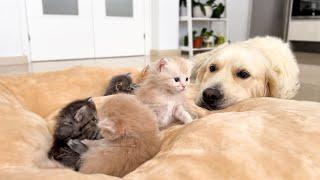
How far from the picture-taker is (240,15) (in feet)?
17.4

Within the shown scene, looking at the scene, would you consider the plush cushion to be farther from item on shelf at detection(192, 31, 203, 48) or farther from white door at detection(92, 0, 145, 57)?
item on shelf at detection(192, 31, 203, 48)

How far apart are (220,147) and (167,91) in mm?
477

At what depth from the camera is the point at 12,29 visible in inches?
123

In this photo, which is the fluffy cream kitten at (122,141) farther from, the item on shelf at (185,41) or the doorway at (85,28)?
the item on shelf at (185,41)

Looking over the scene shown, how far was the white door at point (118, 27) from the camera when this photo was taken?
380cm

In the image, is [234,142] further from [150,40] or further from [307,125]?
[150,40]

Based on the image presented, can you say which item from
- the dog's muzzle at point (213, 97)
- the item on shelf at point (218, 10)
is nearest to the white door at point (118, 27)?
the item on shelf at point (218, 10)

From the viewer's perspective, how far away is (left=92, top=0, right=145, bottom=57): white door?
12.5 ft

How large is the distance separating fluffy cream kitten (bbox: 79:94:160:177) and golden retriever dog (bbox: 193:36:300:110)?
1.47ft

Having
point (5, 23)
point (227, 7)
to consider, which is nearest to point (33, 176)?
point (5, 23)

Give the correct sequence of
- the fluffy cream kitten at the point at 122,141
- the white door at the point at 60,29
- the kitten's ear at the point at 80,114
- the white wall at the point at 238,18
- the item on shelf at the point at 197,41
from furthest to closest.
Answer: the white wall at the point at 238,18 → the item on shelf at the point at 197,41 → the white door at the point at 60,29 → the kitten's ear at the point at 80,114 → the fluffy cream kitten at the point at 122,141

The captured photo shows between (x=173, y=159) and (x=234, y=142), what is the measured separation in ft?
0.47

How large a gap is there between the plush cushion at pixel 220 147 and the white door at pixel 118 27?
288 cm

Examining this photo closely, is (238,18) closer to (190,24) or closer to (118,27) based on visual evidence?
(190,24)
